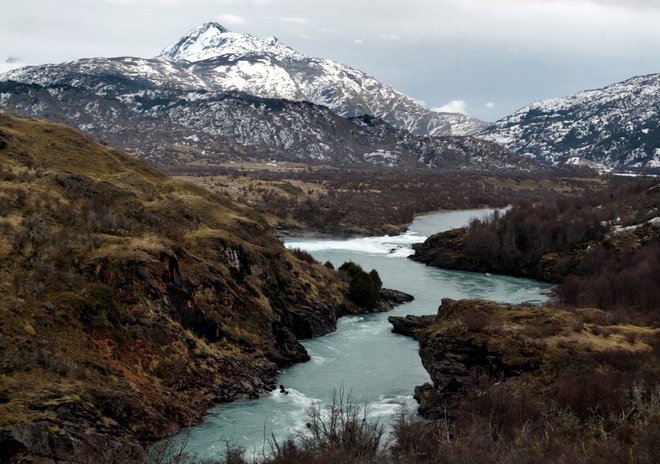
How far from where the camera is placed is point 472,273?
114312 mm

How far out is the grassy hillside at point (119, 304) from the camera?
33.8 metres

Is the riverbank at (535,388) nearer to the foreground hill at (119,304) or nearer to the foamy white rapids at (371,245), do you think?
the foreground hill at (119,304)

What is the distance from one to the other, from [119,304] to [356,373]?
1971cm

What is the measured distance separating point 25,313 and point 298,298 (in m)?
32.0

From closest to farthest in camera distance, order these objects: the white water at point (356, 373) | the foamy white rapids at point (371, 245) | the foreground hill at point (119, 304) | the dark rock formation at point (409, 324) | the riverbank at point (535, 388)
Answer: the riverbank at point (535, 388), the foreground hill at point (119, 304), the white water at point (356, 373), the dark rock formation at point (409, 324), the foamy white rapids at point (371, 245)

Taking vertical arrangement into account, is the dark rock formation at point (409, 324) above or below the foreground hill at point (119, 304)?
below

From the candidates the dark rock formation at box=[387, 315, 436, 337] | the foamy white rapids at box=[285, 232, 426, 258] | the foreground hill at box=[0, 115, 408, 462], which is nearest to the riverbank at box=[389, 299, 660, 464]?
the dark rock formation at box=[387, 315, 436, 337]

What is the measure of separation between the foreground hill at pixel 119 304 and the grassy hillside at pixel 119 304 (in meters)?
0.11

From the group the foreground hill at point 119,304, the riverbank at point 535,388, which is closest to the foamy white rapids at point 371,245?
the foreground hill at point 119,304

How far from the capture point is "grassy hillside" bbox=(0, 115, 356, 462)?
1329 inches

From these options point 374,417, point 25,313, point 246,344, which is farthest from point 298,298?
point 25,313

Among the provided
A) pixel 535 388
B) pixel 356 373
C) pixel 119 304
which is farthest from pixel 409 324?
pixel 119 304

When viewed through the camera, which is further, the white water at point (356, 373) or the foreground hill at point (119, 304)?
the white water at point (356, 373)

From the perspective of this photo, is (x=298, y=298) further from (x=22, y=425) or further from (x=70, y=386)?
(x=22, y=425)
